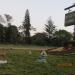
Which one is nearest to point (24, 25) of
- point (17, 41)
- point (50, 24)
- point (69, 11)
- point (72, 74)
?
point (50, 24)

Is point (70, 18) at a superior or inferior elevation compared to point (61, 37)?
superior

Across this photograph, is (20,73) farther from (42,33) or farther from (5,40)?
(42,33)

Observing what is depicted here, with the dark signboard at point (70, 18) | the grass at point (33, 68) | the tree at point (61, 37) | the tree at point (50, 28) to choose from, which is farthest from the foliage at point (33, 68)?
the tree at point (50, 28)

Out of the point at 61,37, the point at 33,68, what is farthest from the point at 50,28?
the point at 33,68

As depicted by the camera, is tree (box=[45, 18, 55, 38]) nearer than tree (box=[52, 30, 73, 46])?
No

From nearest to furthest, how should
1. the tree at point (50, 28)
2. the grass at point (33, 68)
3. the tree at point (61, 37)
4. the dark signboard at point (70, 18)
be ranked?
the grass at point (33, 68), the dark signboard at point (70, 18), the tree at point (61, 37), the tree at point (50, 28)

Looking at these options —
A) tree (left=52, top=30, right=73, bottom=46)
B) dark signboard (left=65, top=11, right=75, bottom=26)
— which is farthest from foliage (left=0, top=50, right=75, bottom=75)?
tree (left=52, top=30, right=73, bottom=46)

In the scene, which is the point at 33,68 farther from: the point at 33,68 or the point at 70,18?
the point at 70,18

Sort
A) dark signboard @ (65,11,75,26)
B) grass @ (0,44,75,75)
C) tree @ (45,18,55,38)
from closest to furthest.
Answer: grass @ (0,44,75,75) < dark signboard @ (65,11,75,26) < tree @ (45,18,55,38)

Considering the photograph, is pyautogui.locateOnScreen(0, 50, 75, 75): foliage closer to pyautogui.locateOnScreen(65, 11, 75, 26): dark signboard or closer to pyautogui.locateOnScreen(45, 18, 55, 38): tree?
pyautogui.locateOnScreen(65, 11, 75, 26): dark signboard

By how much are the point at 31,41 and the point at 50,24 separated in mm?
18744

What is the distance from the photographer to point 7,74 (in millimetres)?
12258

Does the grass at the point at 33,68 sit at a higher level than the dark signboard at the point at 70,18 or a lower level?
lower

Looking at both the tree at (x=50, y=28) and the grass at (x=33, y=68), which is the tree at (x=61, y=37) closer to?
the tree at (x=50, y=28)
